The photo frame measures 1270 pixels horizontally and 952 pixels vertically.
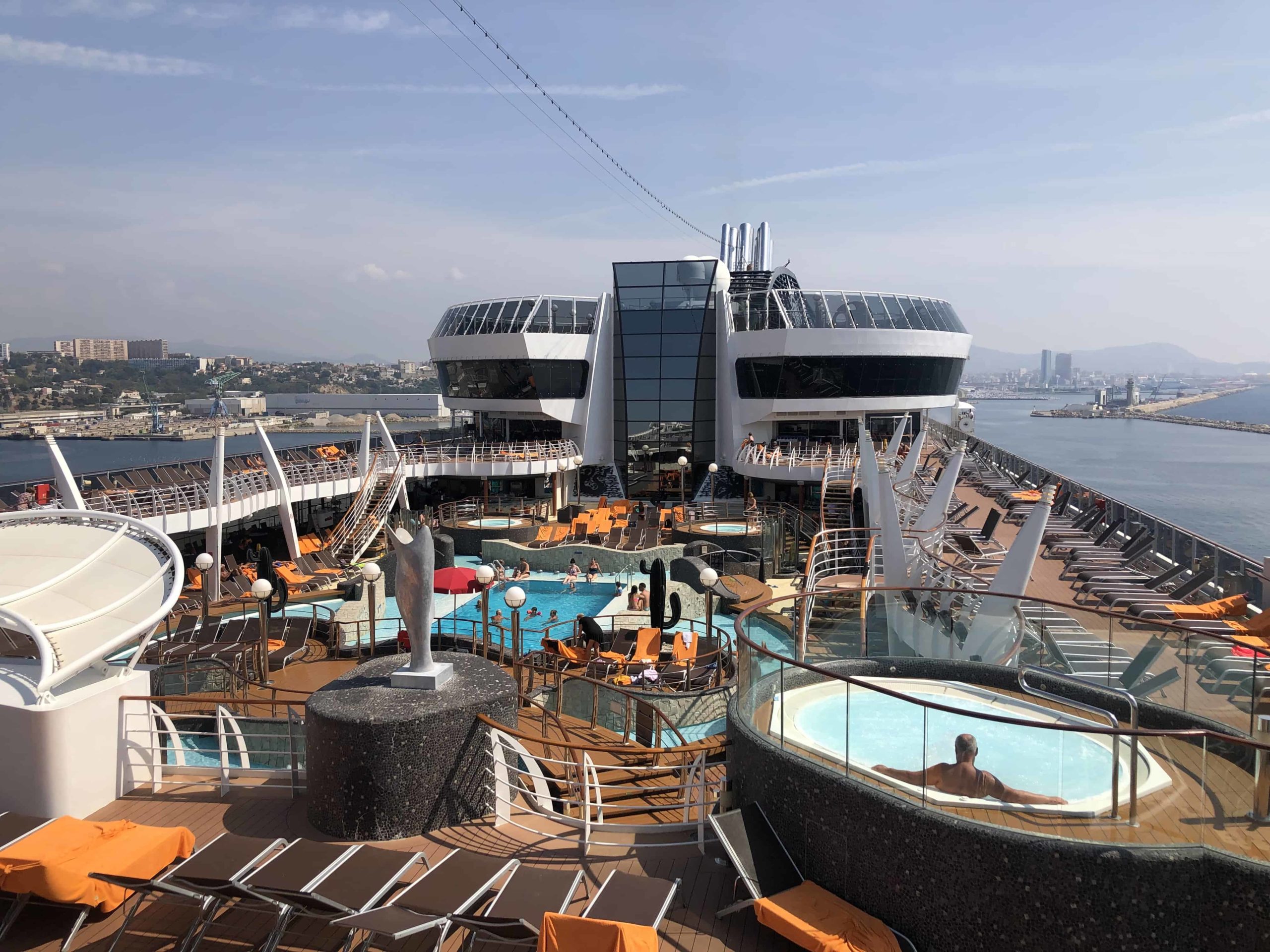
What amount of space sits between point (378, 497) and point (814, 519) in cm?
1279

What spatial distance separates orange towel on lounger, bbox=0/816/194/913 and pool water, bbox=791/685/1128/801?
3904mm

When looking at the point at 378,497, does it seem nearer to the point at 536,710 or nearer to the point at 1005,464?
the point at 536,710

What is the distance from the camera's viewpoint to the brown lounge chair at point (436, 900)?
4254 mm

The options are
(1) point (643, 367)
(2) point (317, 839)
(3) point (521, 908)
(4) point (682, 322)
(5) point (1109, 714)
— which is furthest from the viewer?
(1) point (643, 367)

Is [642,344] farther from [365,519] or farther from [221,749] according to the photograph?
[221,749]

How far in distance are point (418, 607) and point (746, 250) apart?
3487cm

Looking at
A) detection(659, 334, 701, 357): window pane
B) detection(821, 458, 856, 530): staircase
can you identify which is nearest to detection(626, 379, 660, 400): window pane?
detection(659, 334, 701, 357): window pane

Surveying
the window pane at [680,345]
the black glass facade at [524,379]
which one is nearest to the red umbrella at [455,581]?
the black glass facade at [524,379]

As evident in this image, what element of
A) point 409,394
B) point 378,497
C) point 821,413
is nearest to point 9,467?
point 409,394

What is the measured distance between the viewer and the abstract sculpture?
594cm

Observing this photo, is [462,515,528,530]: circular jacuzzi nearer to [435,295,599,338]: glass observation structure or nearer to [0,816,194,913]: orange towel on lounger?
[435,295,599,338]: glass observation structure

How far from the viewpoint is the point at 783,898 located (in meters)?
4.66

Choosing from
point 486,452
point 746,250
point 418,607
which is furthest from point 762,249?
point 418,607

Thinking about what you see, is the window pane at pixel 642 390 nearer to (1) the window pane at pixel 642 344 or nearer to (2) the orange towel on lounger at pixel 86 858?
(1) the window pane at pixel 642 344
